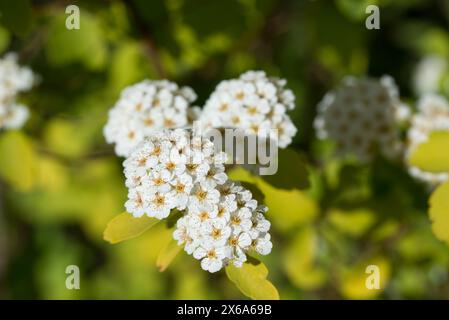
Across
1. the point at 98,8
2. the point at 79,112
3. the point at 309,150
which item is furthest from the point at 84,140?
the point at 309,150

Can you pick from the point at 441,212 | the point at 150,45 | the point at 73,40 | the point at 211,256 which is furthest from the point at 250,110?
the point at 73,40

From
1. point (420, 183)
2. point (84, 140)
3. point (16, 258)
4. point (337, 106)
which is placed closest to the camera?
point (337, 106)

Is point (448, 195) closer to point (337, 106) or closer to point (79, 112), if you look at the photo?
point (337, 106)

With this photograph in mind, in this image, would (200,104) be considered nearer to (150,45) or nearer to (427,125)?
(150,45)

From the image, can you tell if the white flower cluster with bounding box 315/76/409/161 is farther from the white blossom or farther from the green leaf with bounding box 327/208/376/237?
the white blossom

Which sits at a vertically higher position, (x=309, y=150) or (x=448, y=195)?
(x=309, y=150)

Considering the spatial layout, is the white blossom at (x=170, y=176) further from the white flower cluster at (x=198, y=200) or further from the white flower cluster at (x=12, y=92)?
the white flower cluster at (x=12, y=92)
